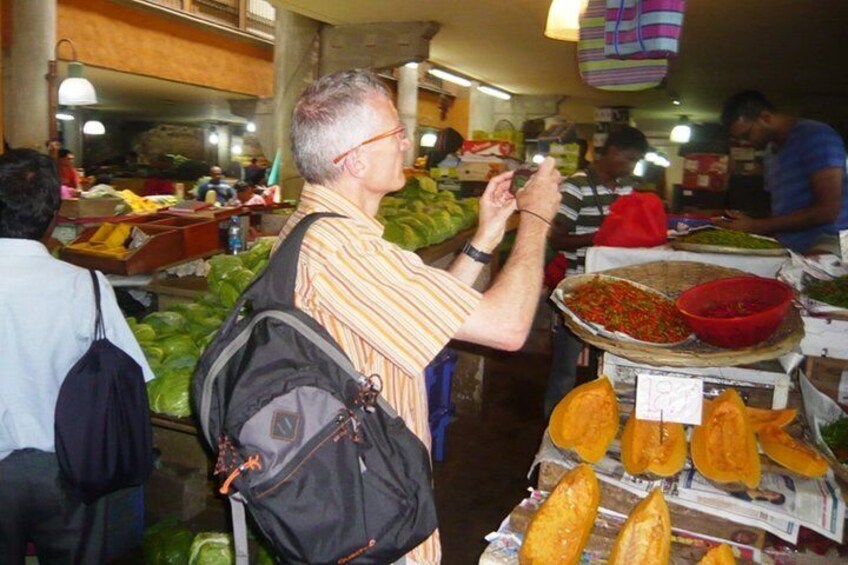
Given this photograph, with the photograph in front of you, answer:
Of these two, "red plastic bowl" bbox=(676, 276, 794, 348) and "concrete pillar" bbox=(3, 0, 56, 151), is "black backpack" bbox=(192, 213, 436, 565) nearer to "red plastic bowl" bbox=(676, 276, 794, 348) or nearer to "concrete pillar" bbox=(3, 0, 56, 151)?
"red plastic bowl" bbox=(676, 276, 794, 348)

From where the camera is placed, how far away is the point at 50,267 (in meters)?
2.21

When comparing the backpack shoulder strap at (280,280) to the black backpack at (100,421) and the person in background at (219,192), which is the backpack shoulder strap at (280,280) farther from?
the person in background at (219,192)

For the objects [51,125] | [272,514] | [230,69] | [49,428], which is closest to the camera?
[272,514]

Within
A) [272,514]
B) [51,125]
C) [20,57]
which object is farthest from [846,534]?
[20,57]

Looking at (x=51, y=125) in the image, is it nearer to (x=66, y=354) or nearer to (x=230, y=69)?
(x=230, y=69)

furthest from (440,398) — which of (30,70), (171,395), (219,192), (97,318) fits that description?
(30,70)

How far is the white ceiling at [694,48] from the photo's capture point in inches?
287

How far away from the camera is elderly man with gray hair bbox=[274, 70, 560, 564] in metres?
1.42

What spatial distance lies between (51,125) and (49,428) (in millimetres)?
7323

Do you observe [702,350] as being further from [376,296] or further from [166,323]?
[166,323]

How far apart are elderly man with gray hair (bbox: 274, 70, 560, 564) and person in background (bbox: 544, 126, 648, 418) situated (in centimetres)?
263

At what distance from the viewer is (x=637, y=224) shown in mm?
3174

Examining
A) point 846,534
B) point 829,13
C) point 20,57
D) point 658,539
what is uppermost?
point 829,13

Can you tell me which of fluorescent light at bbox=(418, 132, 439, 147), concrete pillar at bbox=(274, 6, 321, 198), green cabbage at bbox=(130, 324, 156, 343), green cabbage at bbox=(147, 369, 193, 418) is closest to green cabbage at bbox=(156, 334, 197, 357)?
green cabbage at bbox=(130, 324, 156, 343)
